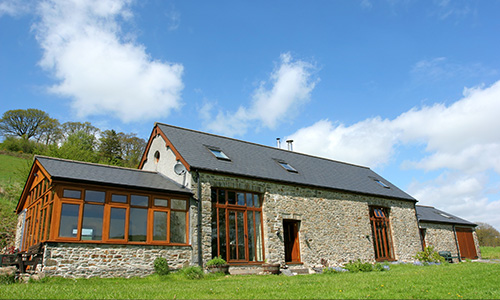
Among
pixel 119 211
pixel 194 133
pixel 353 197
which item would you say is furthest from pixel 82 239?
pixel 353 197

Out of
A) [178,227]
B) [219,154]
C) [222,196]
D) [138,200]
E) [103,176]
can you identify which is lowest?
[178,227]

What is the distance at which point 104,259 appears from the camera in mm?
12406

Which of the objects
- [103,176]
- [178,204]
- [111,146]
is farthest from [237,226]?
[111,146]

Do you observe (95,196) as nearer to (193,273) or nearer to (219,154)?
(193,273)

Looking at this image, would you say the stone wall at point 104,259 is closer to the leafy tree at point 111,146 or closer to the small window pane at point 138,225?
the small window pane at point 138,225

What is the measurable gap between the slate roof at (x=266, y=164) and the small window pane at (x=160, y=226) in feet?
7.41

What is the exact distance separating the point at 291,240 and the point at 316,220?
1637 millimetres

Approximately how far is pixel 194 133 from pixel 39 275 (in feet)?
34.0

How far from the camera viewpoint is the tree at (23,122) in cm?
4484

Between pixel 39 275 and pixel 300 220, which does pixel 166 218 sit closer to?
pixel 39 275

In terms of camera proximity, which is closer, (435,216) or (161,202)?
(161,202)

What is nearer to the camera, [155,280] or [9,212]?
[155,280]

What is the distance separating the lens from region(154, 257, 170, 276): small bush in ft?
43.0

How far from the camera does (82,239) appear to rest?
12367 mm
